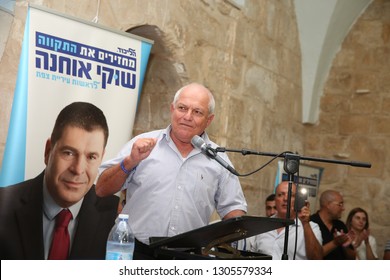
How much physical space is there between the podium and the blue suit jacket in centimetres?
111

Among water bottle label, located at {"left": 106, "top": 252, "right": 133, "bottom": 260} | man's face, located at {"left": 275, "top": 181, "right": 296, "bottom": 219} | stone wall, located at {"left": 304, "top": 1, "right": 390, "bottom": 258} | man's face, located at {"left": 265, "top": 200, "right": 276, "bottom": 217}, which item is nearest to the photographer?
water bottle label, located at {"left": 106, "top": 252, "right": 133, "bottom": 260}

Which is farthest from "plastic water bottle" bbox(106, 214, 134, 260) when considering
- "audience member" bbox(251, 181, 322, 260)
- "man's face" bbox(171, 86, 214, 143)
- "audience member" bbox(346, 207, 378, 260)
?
"audience member" bbox(346, 207, 378, 260)

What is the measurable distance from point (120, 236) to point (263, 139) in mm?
3615

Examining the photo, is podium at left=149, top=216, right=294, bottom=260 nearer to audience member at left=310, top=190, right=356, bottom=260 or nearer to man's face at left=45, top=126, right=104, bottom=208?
man's face at left=45, top=126, right=104, bottom=208

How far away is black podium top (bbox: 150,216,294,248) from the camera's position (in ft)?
7.45

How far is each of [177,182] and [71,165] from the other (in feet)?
2.12

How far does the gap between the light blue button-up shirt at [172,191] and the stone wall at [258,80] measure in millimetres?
936

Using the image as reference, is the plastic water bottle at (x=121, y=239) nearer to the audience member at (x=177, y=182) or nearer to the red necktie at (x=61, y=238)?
the audience member at (x=177, y=182)

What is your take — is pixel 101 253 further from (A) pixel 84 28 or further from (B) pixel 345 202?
(B) pixel 345 202

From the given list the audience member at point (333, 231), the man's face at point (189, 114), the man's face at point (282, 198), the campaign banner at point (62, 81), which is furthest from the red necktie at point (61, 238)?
the audience member at point (333, 231)

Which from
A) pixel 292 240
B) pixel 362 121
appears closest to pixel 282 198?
pixel 292 240

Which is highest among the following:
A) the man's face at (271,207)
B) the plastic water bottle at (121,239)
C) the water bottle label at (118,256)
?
the man's face at (271,207)

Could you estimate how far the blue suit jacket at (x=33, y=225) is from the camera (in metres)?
3.26
